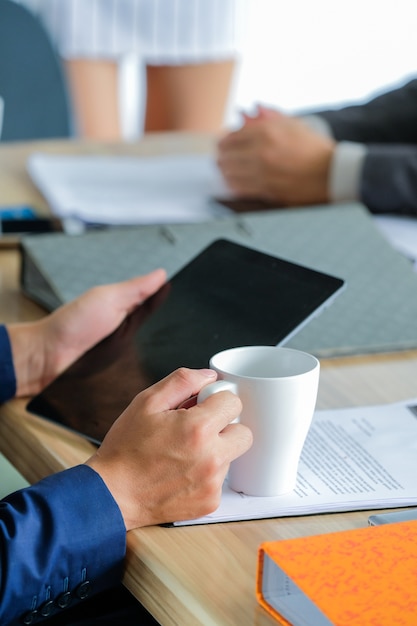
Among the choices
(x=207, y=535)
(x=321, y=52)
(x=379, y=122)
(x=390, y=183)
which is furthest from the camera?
(x=321, y=52)

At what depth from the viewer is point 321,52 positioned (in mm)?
4262

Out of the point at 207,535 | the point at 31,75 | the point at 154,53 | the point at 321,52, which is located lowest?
the point at 321,52

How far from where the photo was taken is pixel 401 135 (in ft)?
5.98

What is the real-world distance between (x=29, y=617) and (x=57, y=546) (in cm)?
6

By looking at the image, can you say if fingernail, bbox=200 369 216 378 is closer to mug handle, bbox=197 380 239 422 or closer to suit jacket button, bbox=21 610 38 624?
mug handle, bbox=197 380 239 422

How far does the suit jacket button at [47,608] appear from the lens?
70cm

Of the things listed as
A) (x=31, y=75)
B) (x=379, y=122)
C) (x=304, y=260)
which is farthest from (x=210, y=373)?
(x=31, y=75)

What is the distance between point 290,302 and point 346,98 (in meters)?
3.63

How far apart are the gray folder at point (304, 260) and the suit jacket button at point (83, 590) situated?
14.7 inches

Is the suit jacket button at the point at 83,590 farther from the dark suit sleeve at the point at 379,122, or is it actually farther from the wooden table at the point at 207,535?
the dark suit sleeve at the point at 379,122

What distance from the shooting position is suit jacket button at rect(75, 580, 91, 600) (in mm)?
700

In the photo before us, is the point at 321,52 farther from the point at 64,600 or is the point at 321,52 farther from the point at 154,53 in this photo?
the point at 64,600

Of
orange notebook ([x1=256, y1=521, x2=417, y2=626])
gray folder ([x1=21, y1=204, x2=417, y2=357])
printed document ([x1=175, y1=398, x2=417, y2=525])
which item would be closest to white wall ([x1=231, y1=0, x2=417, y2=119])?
gray folder ([x1=21, y1=204, x2=417, y2=357])

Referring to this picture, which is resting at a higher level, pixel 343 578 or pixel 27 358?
pixel 343 578
